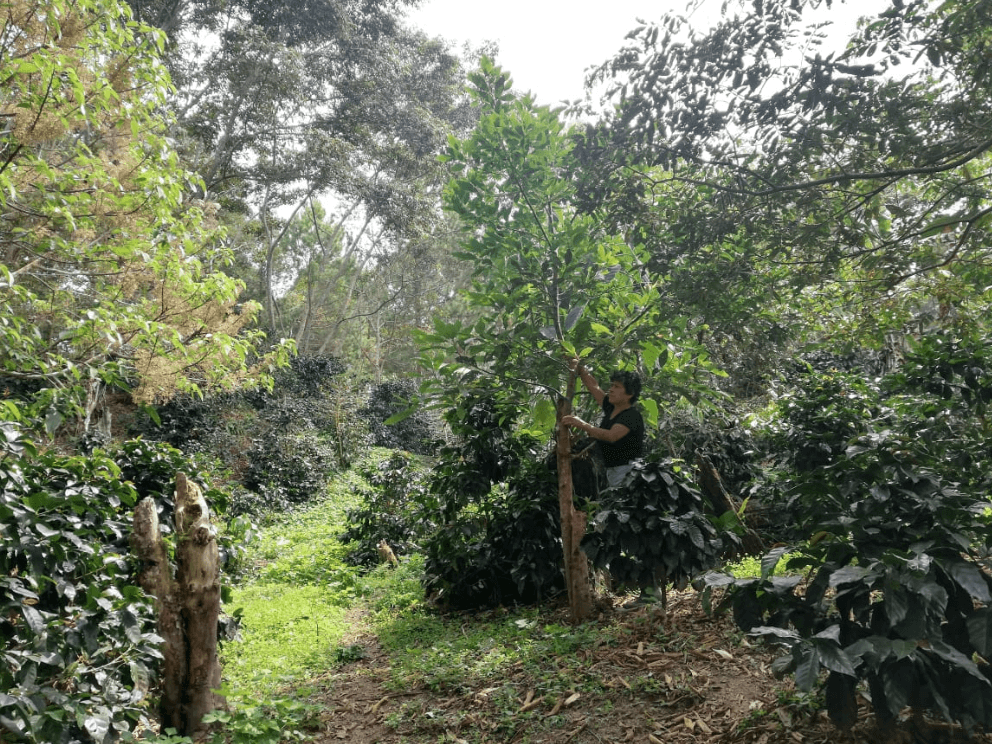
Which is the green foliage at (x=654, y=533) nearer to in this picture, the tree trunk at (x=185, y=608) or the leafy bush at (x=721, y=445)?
the tree trunk at (x=185, y=608)

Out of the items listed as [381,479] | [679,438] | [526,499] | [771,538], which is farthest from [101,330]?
[771,538]

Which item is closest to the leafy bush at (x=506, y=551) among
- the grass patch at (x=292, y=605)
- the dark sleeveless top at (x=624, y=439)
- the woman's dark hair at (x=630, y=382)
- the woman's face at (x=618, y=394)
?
the grass patch at (x=292, y=605)

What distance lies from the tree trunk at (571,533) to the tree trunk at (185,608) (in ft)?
8.41

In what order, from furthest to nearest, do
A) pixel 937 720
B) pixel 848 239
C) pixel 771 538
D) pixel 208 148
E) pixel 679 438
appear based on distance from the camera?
pixel 208 148
pixel 771 538
pixel 679 438
pixel 848 239
pixel 937 720

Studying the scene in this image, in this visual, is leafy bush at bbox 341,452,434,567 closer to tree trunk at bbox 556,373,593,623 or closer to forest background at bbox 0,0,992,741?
forest background at bbox 0,0,992,741

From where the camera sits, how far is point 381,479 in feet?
30.8

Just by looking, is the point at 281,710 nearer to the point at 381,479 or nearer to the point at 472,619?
the point at 472,619

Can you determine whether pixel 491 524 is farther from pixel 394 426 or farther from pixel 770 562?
pixel 394 426

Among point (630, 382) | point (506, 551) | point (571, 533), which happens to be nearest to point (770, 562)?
point (630, 382)

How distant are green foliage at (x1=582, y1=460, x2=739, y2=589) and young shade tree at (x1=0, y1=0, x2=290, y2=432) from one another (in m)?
3.03

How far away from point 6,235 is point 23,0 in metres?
1.59

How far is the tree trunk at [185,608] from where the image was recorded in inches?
135

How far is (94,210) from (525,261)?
381 cm

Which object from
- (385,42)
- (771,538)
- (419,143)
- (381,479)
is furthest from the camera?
(419,143)
